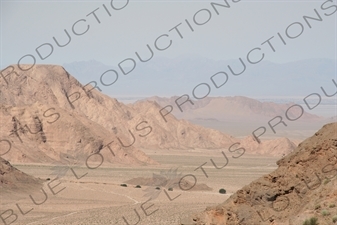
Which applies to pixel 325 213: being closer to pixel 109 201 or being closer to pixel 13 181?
pixel 109 201

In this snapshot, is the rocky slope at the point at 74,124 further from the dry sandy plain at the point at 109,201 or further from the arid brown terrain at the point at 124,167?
the dry sandy plain at the point at 109,201

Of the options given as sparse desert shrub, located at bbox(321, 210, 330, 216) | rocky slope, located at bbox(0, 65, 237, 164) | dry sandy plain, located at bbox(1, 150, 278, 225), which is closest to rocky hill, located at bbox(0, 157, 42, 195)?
dry sandy plain, located at bbox(1, 150, 278, 225)

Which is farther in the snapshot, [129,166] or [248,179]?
[129,166]

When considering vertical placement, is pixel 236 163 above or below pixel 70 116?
below

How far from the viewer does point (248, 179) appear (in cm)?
6134

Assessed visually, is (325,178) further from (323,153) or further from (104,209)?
(104,209)

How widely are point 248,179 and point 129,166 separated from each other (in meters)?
19.2

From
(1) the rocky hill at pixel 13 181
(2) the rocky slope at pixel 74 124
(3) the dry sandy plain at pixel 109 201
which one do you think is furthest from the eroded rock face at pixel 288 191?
(2) the rocky slope at pixel 74 124

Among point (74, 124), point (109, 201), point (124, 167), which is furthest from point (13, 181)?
point (74, 124)

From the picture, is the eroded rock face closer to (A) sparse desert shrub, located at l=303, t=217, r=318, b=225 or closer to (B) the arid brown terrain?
(B) the arid brown terrain

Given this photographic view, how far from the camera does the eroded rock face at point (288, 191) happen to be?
14023 millimetres

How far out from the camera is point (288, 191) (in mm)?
14625

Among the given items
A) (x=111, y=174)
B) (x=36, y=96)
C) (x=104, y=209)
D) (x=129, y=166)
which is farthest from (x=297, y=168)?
(x=36, y=96)

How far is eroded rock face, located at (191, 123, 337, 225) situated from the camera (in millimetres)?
14023
